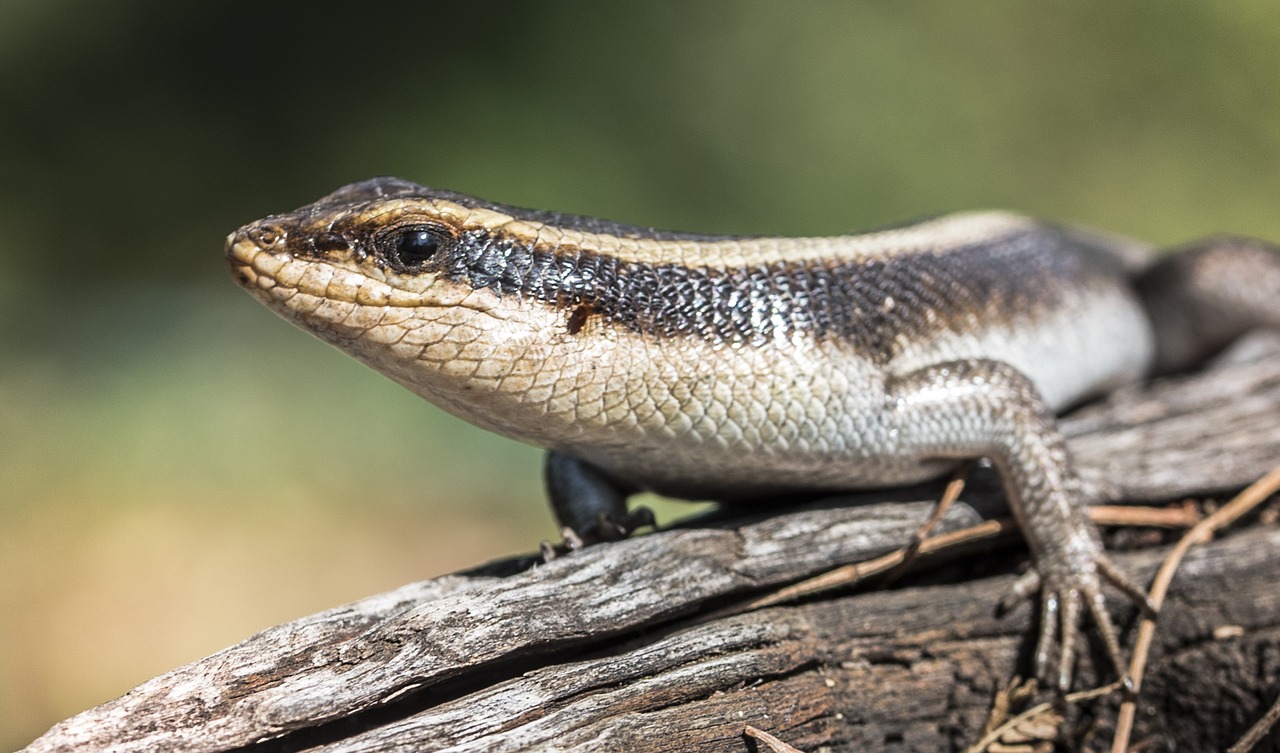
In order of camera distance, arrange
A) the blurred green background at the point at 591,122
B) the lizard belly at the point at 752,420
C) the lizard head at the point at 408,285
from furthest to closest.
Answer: the blurred green background at the point at 591,122 → the lizard belly at the point at 752,420 → the lizard head at the point at 408,285

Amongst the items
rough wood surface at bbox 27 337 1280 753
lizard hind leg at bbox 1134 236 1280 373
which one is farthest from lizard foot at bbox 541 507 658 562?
lizard hind leg at bbox 1134 236 1280 373

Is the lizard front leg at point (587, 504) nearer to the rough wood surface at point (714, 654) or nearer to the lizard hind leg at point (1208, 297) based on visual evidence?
the rough wood surface at point (714, 654)

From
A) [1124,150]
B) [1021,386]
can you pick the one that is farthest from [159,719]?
[1124,150]

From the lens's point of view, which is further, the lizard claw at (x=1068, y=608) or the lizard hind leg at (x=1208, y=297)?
the lizard hind leg at (x=1208, y=297)

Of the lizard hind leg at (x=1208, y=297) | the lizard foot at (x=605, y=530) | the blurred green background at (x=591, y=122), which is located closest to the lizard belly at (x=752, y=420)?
the lizard foot at (x=605, y=530)

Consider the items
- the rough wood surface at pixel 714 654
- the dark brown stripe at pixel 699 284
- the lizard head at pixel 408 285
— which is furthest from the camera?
the dark brown stripe at pixel 699 284

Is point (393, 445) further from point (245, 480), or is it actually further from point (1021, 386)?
point (1021, 386)
